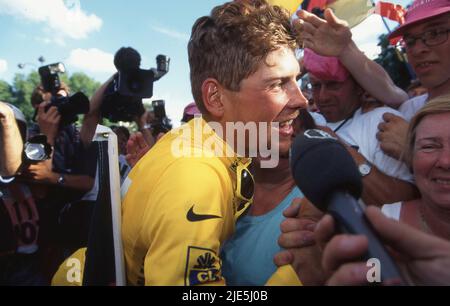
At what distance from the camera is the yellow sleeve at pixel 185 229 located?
1.01m

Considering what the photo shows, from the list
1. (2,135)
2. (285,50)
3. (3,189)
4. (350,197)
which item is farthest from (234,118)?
(3,189)

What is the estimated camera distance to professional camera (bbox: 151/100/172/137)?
15.4 feet

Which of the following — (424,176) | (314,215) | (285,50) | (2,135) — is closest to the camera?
(314,215)

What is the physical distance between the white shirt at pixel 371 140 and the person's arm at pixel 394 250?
914 millimetres

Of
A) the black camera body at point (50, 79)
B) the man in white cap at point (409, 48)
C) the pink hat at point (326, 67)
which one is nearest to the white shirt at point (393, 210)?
the man in white cap at point (409, 48)

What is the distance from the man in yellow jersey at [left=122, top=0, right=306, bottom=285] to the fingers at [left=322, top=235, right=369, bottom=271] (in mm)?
377

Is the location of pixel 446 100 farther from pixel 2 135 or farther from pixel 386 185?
pixel 2 135

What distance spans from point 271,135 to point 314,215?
0.55m

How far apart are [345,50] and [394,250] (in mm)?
1405

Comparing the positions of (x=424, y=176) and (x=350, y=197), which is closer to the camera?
(x=350, y=197)

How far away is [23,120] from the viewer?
93.3 inches

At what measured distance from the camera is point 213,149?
142 centimetres
